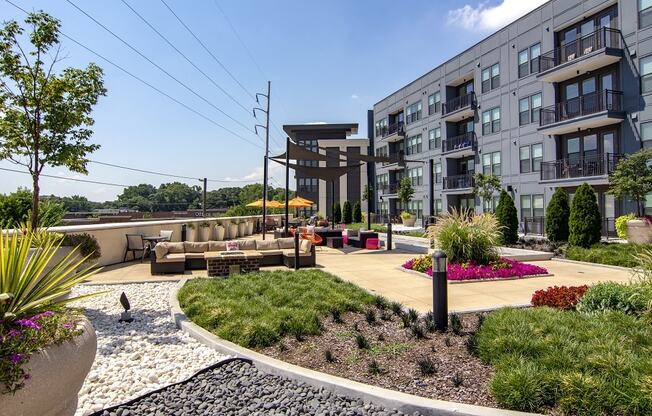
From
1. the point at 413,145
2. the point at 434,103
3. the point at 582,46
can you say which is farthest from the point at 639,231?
the point at 413,145

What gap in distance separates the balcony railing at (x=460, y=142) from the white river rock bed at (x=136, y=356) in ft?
90.3

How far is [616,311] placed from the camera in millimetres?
5559

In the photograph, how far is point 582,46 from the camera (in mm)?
21688

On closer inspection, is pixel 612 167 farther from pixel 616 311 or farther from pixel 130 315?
pixel 130 315

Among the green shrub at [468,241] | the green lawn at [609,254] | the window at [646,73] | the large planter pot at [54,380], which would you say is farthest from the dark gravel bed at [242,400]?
the window at [646,73]

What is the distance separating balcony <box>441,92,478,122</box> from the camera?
102 ft

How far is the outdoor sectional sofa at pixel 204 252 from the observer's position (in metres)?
11.0

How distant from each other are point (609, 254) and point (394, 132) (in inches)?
1228

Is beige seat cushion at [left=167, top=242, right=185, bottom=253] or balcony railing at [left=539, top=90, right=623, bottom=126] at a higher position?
balcony railing at [left=539, top=90, right=623, bottom=126]

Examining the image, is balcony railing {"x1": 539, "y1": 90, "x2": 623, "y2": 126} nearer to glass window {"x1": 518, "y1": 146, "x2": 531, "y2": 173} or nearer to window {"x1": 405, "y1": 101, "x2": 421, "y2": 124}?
glass window {"x1": 518, "y1": 146, "x2": 531, "y2": 173}

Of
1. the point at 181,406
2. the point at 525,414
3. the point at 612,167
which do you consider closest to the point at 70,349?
the point at 181,406

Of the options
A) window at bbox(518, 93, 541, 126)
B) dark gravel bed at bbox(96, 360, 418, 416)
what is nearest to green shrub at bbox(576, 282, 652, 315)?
dark gravel bed at bbox(96, 360, 418, 416)

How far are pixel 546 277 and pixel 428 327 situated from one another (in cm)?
609

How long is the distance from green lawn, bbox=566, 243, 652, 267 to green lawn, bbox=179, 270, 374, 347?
818 centimetres
